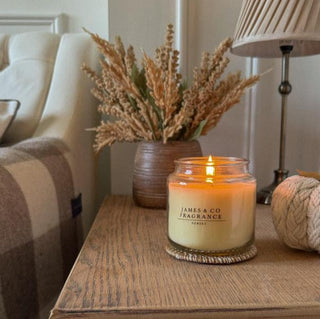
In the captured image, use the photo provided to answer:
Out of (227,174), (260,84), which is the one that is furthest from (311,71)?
(227,174)

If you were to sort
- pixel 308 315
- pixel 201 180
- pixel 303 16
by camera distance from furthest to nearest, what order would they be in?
pixel 303 16
pixel 201 180
pixel 308 315

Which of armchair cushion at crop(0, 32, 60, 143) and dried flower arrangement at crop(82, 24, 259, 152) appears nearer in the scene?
dried flower arrangement at crop(82, 24, 259, 152)

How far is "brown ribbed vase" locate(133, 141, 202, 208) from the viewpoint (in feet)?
2.18

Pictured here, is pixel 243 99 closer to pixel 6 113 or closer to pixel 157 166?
pixel 157 166

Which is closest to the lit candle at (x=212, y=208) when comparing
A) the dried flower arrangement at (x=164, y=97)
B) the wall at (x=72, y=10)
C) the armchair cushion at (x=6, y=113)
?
the dried flower arrangement at (x=164, y=97)

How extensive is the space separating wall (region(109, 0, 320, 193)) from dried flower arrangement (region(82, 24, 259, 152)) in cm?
24

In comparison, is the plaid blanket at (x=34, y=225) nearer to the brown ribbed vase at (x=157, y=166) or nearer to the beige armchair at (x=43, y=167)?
the beige armchair at (x=43, y=167)

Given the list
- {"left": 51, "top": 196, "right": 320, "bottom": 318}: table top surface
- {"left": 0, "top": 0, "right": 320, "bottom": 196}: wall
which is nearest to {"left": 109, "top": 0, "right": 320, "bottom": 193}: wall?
{"left": 0, "top": 0, "right": 320, "bottom": 196}: wall

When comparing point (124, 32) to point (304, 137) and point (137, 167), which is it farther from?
point (304, 137)

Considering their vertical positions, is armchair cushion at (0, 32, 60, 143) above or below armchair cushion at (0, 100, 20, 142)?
above

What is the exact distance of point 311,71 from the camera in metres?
0.91

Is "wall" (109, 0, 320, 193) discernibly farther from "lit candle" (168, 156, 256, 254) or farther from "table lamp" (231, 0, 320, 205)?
"lit candle" (168, 156, 256, 254)

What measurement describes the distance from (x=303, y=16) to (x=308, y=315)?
511 mm

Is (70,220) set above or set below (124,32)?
below
